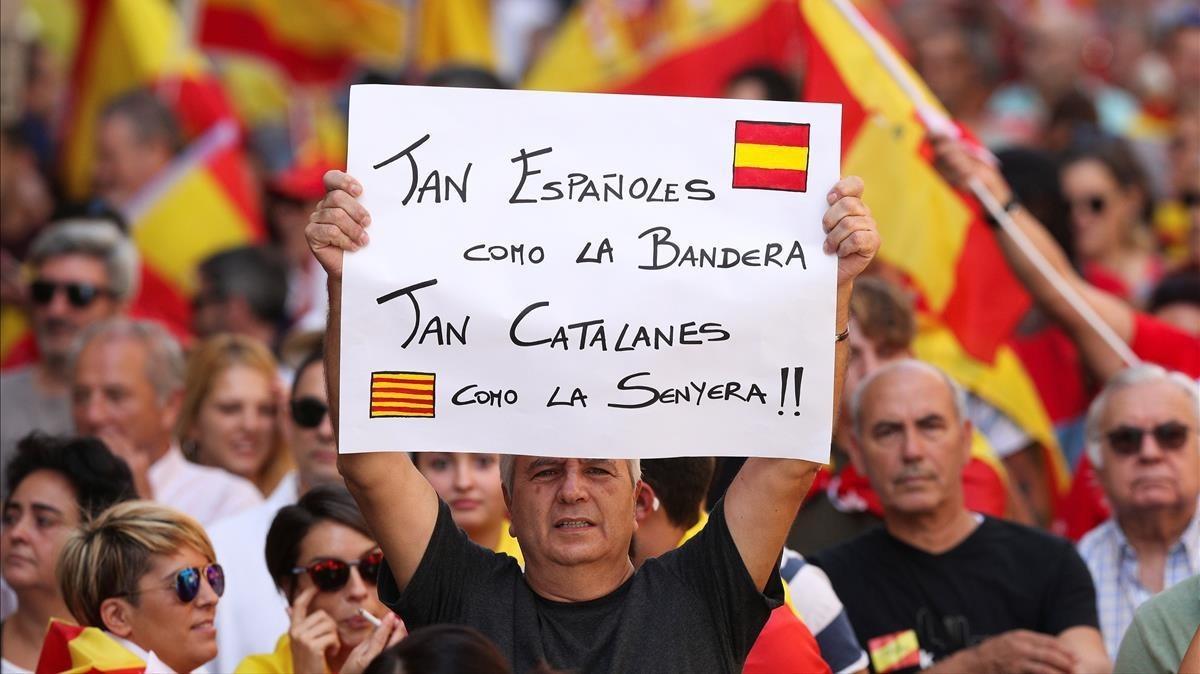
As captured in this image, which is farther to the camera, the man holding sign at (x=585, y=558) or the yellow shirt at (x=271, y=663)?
the yellow shirt at (x=271, y=663)

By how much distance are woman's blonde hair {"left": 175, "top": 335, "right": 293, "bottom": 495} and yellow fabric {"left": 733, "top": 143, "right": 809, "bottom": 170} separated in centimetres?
344

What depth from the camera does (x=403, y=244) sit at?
4.07m

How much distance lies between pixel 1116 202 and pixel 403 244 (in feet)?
18.7

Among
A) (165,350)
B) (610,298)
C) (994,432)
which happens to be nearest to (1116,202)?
(994,432)

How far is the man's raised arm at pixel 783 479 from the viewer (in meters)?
4.05

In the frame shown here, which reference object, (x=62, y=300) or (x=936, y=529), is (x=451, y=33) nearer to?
(x=62, y=300)

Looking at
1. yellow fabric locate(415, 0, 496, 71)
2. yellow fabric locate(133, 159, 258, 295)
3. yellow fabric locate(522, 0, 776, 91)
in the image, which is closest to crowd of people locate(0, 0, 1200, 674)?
yellow fabric locate(133, 159, 258, 295)

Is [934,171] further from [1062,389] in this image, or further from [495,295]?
[495,295]

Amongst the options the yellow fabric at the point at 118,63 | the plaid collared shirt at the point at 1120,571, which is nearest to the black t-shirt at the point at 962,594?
the plaid collared shirt at the point at 1120,571

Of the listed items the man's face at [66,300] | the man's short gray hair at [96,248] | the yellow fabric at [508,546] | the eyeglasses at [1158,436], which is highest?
the man's short gray hair at [96,248]

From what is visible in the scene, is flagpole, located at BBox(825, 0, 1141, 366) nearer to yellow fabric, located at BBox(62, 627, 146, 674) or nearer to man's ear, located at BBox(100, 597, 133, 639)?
man's ear, located at BBox(100, 597, 133, 639)

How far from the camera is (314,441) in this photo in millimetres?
6387

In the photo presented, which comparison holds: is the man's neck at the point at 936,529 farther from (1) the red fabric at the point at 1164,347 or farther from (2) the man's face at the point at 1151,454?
(1) the red fabric at the point at 1164,347

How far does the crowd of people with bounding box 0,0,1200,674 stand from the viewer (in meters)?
4.06
